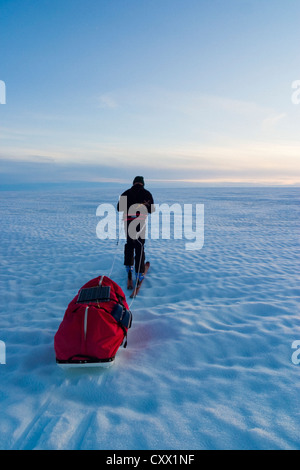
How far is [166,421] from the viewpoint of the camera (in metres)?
2.33

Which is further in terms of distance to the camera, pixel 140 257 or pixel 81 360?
pixel 140 257

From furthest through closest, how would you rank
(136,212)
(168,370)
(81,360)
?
1. (136,212)
2. (168,370)
3. (81,360)

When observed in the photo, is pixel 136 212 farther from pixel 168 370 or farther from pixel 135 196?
pixel 168 370

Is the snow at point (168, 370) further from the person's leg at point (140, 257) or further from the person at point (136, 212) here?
the person at point (136, 212)

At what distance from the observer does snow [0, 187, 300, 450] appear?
222 centimetres

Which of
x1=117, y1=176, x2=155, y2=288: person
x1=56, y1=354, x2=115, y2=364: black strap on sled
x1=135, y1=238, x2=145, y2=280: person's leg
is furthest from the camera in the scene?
x1=135, y1=238, x2=145, y2=280: person's leg

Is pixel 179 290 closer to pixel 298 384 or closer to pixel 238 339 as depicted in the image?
pixel 238 339

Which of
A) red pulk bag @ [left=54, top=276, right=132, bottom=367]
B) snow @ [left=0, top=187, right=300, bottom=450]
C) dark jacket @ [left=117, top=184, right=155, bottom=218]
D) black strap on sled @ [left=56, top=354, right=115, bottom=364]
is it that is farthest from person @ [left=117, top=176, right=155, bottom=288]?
black strap on sled @ [left=56, top=354, right=115, bottom=364]

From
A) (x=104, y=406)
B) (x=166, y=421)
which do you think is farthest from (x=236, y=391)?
(x=104, y=406)

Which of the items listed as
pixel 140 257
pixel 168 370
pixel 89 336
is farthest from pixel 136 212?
pixel 168 370

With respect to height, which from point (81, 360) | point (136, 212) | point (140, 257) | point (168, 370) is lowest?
point (168, 370)

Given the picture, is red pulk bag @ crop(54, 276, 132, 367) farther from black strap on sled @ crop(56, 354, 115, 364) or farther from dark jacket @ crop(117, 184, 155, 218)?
dark jacket @ crop(117, 184, 155, 218)

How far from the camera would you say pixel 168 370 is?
9.99 ft

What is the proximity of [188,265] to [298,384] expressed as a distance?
4.46m
